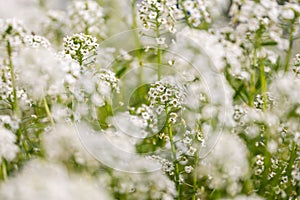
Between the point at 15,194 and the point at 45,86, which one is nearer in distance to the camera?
the point at 15,194

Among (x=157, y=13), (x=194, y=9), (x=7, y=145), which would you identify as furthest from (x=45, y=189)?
(x=194, y=9)

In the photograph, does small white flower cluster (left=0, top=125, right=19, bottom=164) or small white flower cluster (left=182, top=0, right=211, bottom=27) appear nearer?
small white flower cluster (left=0, top=125, right=19, bottom=164)

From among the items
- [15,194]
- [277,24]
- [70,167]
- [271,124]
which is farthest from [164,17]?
[15,194]

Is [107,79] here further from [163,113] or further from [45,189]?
[45,189]

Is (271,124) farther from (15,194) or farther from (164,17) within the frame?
(15,194)

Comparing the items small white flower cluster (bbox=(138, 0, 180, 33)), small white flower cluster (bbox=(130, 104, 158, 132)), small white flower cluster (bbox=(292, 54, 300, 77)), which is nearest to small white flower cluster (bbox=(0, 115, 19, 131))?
small white flower cluster (bbox=(130, 104, 158, 132))

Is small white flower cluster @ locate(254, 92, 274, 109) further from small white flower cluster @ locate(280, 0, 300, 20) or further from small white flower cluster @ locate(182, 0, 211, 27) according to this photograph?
small white flower cluster @ locate(182, 0, 211, 27)
